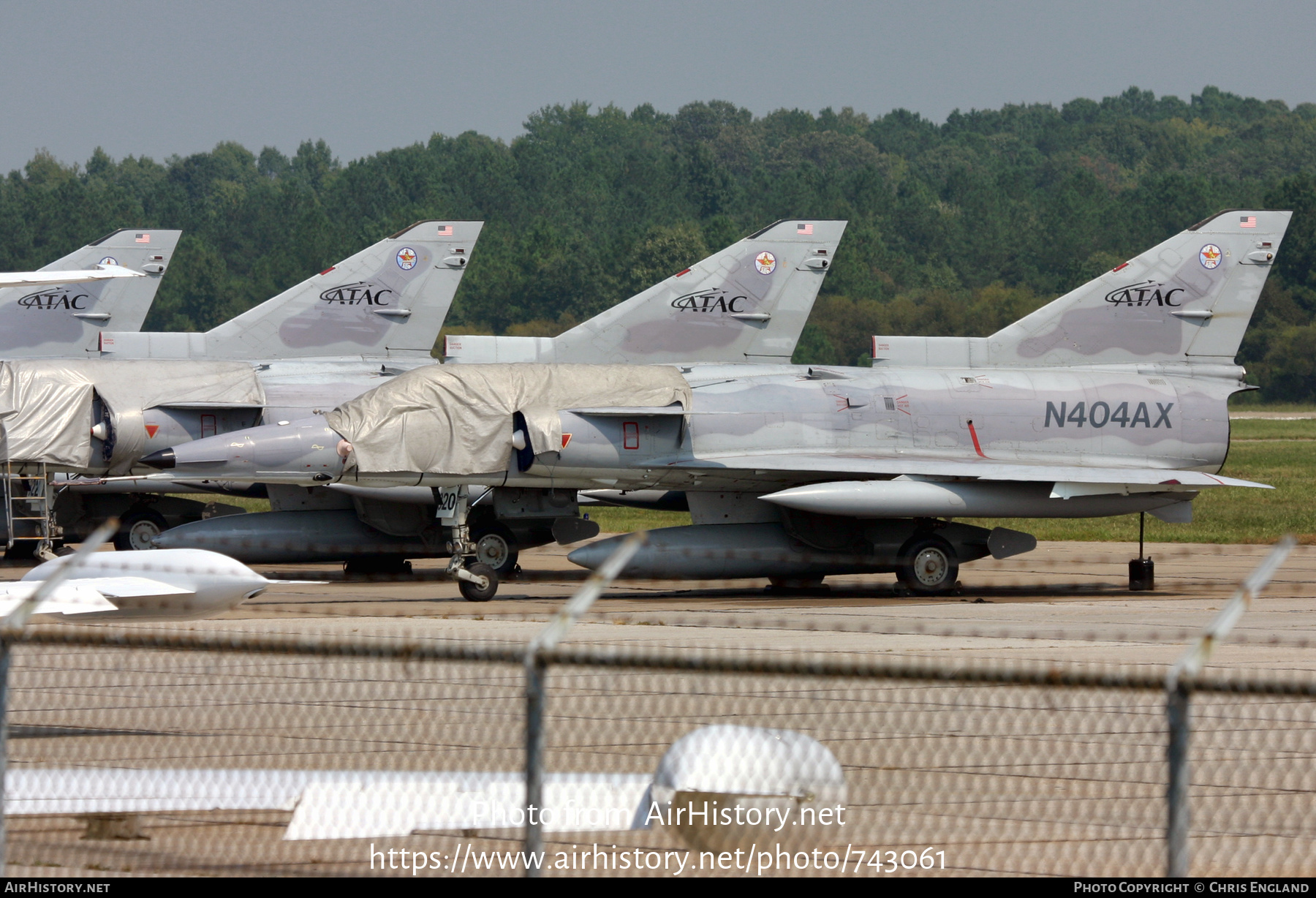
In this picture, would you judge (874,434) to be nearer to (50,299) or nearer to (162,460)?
(162,460)

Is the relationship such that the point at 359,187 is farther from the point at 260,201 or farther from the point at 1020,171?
the point at 1020,171

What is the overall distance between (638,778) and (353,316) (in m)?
17.8

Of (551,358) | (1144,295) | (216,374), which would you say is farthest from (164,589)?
(1144,295)

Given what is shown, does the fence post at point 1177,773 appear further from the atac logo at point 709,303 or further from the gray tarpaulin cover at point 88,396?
the atac logo at point 709,303

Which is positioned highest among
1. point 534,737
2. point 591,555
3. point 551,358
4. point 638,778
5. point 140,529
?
point 551,358

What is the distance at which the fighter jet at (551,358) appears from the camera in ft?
63.9

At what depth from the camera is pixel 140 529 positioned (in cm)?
2155

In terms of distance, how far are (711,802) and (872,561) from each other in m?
13.5

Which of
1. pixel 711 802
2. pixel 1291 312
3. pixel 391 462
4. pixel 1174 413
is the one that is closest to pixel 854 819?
pixel 711 802

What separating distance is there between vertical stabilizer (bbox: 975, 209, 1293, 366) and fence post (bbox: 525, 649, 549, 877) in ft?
52.9

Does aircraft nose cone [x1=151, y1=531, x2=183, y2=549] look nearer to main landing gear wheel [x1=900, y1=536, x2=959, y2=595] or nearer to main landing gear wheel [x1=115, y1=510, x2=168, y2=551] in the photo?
main landing gear wheel [x1=115, y1=510, x2=168, y2=551]

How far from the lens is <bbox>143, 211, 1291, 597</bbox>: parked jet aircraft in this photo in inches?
701

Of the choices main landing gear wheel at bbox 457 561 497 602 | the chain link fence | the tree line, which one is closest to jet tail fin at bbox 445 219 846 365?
main landing gear wheel at bbox 457 561 497 602

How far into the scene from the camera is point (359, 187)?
138 m
